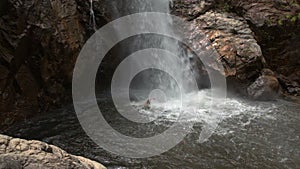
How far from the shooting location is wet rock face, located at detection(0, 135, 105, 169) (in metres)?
2.13

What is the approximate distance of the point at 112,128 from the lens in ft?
18.7

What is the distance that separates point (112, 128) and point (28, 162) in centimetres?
352

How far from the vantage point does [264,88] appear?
7348 millimetres

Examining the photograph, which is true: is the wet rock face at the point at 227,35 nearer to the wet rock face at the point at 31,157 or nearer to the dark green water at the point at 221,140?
→ the dark green water at the point at 221,140

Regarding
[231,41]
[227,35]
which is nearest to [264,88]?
[231,41]

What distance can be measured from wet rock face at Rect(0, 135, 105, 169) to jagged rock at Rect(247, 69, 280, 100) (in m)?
5.74

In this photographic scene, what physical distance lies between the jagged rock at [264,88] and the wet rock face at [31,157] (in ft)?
18.8

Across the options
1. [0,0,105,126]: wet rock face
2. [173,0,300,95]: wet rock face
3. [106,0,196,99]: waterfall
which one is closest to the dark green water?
[0,0,105,126]: wet rock face

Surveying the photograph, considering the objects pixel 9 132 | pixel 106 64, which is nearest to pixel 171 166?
pixel 9 132

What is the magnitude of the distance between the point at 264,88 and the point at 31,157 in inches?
248

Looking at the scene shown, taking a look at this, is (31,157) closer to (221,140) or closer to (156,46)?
(221,140)

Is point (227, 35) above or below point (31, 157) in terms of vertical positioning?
above

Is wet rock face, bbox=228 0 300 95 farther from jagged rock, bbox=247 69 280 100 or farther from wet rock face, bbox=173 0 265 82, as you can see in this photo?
jagged rock, bbox=247 69 280 100

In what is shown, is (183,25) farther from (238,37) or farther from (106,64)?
(106,64)
